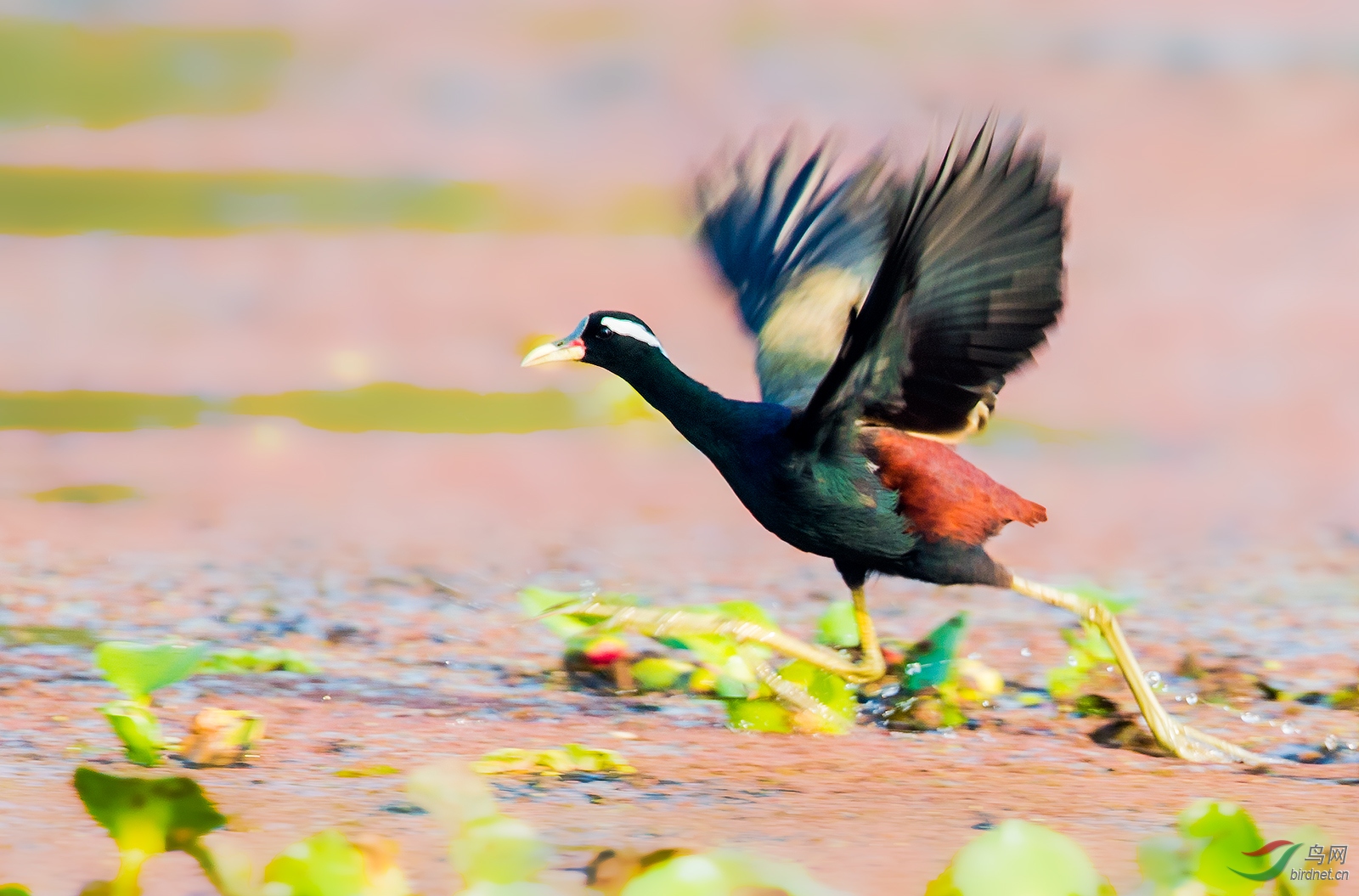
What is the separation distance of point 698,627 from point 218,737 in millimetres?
1145

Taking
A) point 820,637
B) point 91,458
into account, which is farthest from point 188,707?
point 91,458

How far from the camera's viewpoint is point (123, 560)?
17.8ft

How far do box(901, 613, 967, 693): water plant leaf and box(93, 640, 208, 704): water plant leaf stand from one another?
1.64 metres

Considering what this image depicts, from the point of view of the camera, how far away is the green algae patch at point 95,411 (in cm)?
774

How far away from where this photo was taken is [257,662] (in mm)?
4246

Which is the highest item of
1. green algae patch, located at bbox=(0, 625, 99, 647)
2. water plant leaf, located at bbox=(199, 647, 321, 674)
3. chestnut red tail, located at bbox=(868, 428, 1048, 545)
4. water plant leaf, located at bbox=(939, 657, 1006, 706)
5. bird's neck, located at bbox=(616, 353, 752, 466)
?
bird's neck, located at bbox=(616, 353, 752, 466)

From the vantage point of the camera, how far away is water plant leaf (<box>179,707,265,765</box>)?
3.35 metres

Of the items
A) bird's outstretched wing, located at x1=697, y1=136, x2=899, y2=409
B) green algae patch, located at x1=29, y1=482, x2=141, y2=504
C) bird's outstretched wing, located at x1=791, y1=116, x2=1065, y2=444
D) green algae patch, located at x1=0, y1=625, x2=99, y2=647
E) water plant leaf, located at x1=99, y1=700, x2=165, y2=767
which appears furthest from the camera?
green algae patch, located at x1=29, y1=482, x2=141, y2=504

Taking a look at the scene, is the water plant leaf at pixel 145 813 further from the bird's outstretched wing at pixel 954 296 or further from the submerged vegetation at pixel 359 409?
the submerged vegetation at pixel 359 409

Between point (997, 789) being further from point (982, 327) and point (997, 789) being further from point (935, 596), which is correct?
point (935, 596)

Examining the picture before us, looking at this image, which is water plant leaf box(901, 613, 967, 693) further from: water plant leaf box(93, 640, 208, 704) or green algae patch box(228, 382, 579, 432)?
green algae patch box(228, 382, 579, 432)

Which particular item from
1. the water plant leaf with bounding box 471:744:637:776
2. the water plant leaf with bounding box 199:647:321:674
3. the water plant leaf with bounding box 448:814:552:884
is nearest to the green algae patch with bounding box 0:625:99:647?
the water plant leaf with bounding box 199:647:321:674

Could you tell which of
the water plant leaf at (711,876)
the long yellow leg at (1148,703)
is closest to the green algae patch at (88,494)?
the long yellow leg at (1148,703)

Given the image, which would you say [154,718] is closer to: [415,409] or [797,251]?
[797,251]
